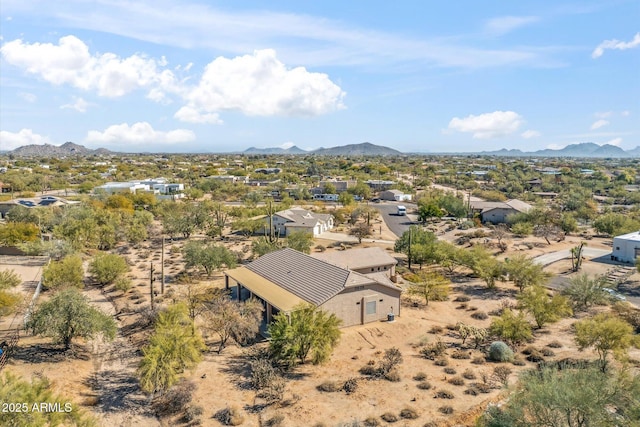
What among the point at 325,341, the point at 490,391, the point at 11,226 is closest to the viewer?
the point at 490,391

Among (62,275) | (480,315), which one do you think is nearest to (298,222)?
(62,275)

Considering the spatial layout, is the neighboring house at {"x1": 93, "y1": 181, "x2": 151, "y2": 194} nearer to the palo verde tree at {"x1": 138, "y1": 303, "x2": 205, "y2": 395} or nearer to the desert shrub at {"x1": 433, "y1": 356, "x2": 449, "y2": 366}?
the palo verde tree at {"x1": 138, "y1": 303, "x2": 205, "y2": 395}

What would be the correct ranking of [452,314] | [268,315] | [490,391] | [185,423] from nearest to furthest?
[185,423], [490,391], [268,315], [452,314]

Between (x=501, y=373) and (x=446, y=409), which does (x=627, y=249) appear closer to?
(x=501, y=373)

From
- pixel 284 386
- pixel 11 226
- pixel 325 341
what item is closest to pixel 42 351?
pixel 284 386

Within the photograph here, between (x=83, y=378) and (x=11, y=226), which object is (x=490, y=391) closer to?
(x=83, y=378)

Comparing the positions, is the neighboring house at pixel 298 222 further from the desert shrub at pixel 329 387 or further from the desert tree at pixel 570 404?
the desert tree at pixel 570 404

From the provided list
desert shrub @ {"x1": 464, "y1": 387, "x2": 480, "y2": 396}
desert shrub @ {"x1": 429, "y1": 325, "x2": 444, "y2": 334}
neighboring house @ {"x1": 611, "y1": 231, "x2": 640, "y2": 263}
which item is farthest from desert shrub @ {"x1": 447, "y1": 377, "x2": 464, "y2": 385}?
neighboring house @ {"x1": 611, "y1": 231, "x2": 640, "y2": 263}
